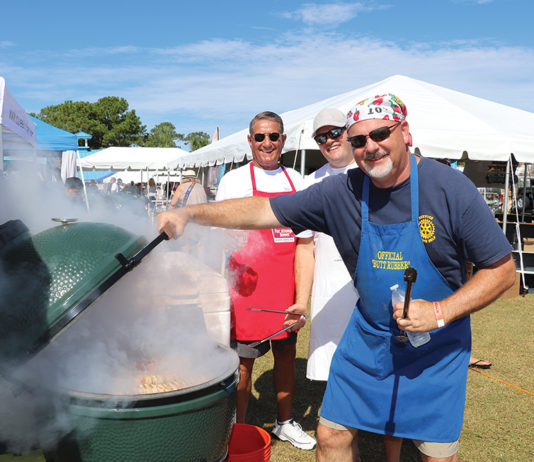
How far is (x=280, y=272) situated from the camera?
284 cm

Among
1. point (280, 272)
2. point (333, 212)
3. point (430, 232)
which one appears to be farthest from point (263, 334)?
point (430, 232)

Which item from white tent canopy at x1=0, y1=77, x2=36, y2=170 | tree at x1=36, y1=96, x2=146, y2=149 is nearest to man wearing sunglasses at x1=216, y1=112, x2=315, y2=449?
white tent canopy at x1=0, y1=77, x2=36, y2=170

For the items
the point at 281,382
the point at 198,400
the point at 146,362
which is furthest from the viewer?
the point at 281,382

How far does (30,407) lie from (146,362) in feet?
1.83

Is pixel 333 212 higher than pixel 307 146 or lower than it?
lower

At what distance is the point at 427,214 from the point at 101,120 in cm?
6000

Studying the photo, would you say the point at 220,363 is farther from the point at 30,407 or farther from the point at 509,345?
the point at 509,345

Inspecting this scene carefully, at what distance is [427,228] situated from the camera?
174 centimetres

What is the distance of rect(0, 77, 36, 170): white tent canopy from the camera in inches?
201

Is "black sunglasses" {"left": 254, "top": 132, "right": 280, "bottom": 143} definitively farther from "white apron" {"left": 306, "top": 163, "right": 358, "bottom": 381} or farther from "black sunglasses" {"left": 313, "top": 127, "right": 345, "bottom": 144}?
"white apron" {"left": 306, "top": 163, "right": 358, "bottom": 381}

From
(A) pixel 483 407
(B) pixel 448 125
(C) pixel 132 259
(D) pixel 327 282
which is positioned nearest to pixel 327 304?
(D) pixel 327 282

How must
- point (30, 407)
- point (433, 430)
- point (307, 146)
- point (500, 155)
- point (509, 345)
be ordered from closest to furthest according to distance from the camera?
point (30, 407) → point (433, 430) → point (509, 345) → point (307, 146) → point (500, 155)

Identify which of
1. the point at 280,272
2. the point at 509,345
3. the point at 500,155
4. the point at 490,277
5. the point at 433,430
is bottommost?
the point at 509,345

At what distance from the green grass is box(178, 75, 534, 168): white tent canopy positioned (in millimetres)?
2747
